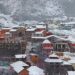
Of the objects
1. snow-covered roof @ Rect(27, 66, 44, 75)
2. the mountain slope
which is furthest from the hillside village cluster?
the mountain slope

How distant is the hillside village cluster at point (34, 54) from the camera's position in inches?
878

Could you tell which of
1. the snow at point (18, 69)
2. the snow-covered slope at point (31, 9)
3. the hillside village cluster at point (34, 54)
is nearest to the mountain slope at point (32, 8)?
the snow-covered slope at point (31, 9)

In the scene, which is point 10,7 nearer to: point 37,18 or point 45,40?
point 37,18

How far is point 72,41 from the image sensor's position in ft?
105

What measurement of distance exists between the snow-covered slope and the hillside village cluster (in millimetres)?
30898

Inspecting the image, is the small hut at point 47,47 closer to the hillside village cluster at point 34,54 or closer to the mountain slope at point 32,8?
the hillside village cluster at point 34,54

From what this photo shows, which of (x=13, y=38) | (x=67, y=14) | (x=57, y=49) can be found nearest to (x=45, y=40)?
(x=57, y=49)

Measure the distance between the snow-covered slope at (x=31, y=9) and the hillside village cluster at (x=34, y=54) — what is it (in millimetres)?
30898

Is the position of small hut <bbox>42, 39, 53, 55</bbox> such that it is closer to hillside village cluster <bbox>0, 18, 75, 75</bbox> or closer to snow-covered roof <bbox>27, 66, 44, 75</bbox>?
hillside village cluster <bbox>0, 18, 75, 75</bbox>

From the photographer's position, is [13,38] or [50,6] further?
[50,6]

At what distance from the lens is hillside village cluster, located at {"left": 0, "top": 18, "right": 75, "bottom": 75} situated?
878 inches

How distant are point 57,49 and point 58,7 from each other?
43406 millimetres

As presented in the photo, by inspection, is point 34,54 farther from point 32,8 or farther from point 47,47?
point 32,8

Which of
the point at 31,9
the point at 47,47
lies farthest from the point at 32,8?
the point at 47,47
